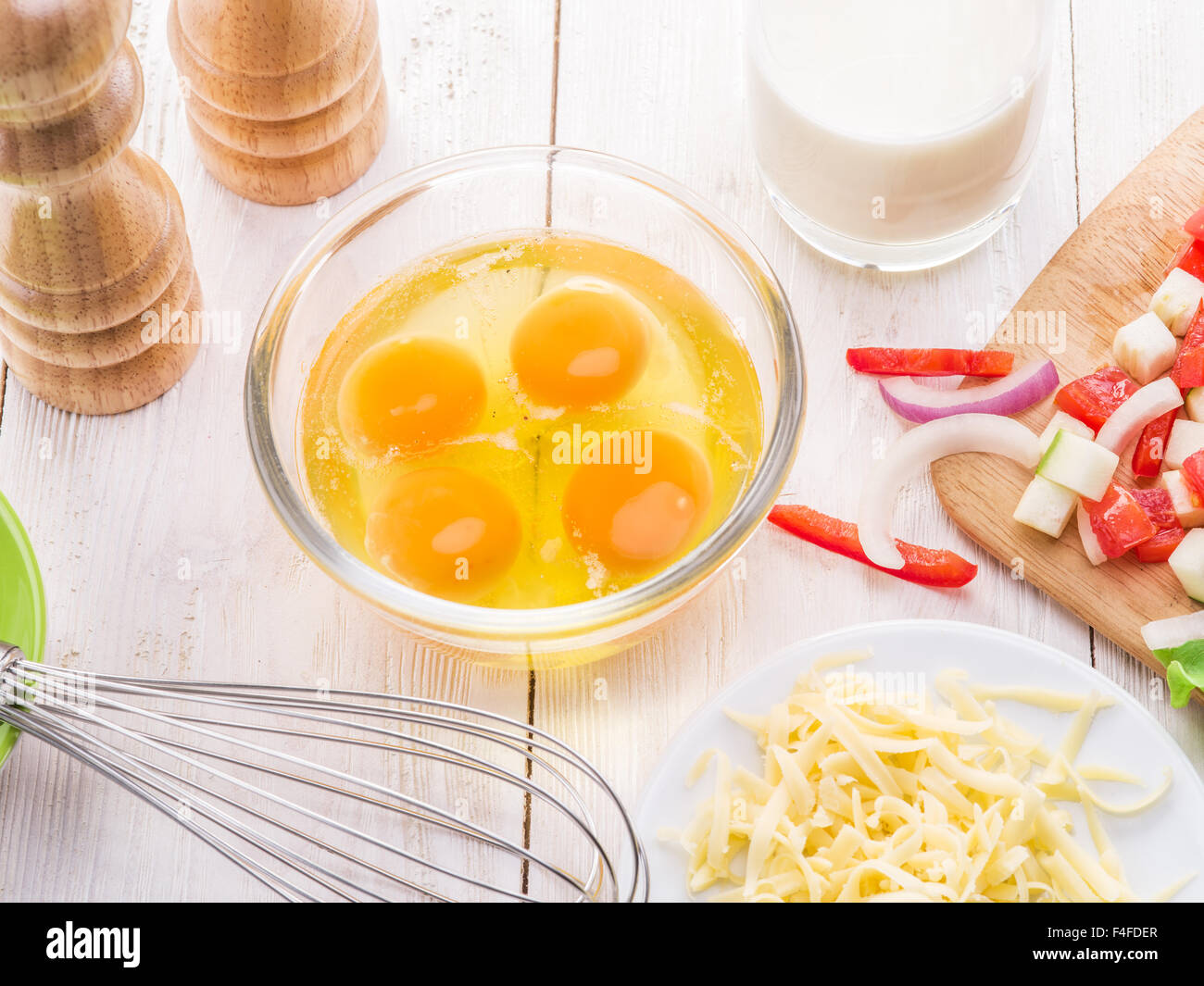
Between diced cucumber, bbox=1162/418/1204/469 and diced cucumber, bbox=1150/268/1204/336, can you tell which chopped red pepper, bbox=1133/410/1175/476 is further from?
diced cucumber, bbox=1150/268/1204/336

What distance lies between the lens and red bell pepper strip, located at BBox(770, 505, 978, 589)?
1552 mm

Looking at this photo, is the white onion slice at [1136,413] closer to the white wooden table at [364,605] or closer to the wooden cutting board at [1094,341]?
the wooden cutting board at [1094,341]

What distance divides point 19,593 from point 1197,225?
1484 mm

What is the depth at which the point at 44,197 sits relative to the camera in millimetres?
1412

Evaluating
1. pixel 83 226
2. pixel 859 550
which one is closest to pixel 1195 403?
pixel 859 550

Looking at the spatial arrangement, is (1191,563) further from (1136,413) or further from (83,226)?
(83,226)

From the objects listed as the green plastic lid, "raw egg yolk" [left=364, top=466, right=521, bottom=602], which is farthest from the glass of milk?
the green plastic lid

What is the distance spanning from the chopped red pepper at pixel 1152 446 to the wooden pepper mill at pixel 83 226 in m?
1.20

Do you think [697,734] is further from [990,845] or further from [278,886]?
[278,886]

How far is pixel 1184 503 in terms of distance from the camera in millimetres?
1532

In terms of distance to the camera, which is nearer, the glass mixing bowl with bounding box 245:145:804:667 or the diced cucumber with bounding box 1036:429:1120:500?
the glass mixing bowl with bounding box 245:145:804:667

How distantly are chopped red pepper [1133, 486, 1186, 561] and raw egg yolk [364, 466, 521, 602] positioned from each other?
29.4 inches

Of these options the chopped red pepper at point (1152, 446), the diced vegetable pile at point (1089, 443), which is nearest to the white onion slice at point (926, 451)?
the diced vegetable pile at point (1089, 443)
